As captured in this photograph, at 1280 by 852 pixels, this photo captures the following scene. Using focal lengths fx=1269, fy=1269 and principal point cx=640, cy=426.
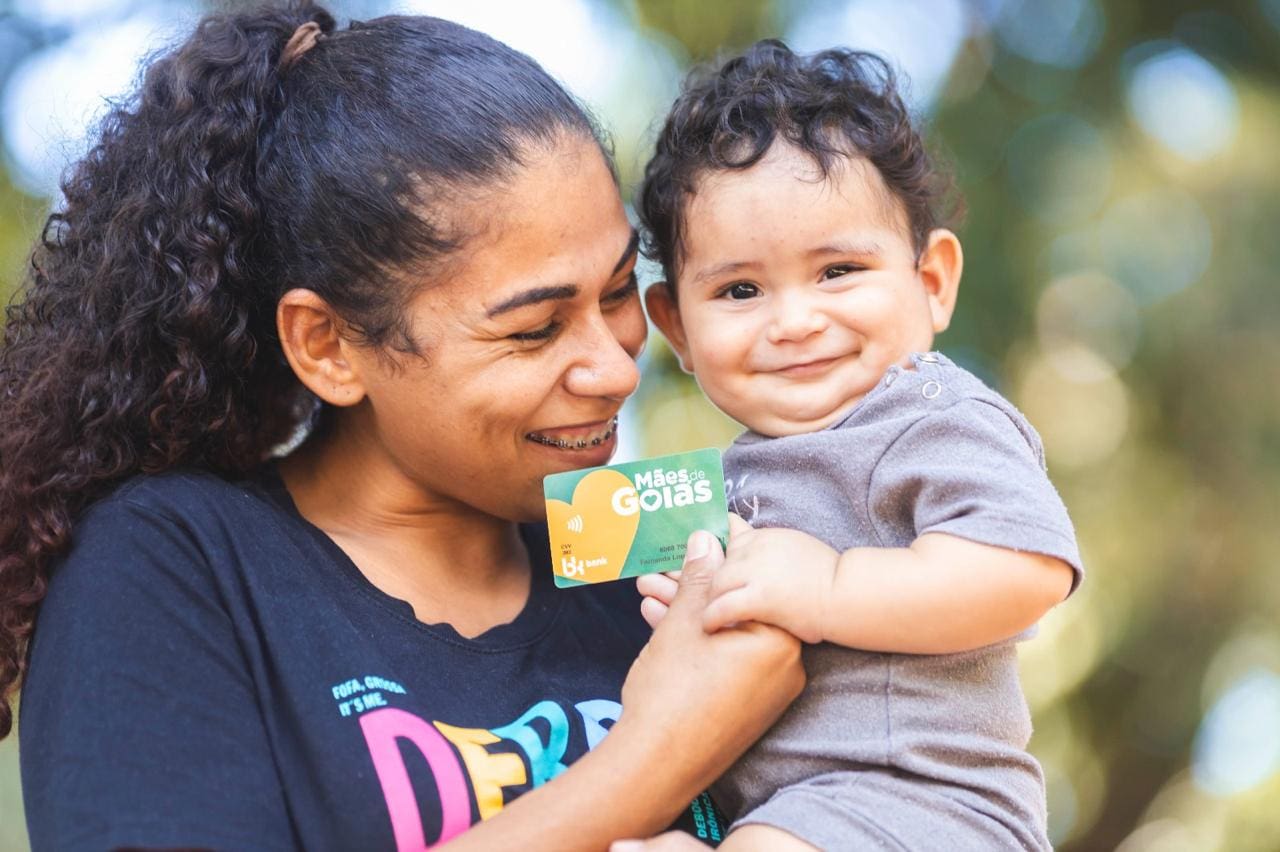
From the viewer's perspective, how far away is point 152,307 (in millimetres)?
1880

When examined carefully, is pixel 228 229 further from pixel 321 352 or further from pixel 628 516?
pixel 628 516

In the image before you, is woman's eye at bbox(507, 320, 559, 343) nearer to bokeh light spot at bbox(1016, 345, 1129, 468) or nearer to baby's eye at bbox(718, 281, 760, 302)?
baby's eye at bbox(718, 281, 760, 302)

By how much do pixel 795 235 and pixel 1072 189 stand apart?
119 inches

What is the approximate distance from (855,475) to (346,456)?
2.72 ft

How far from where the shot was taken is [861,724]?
5.31 ft

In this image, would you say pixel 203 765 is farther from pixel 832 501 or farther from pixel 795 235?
pixel 795 235

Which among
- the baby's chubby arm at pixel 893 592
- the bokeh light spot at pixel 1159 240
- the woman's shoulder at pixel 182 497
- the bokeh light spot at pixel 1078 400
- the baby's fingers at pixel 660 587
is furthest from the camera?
the bokeh light spot at pixel 1078 400

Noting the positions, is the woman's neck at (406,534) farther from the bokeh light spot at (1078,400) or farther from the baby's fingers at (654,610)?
the bokeh light spot at (1078,400)

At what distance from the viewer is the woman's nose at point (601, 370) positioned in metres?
1.88

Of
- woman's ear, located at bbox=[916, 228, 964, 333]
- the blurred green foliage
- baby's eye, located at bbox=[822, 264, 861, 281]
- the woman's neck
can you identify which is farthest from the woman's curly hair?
the blurred green foliage

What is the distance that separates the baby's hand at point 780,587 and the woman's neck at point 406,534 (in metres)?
0.47

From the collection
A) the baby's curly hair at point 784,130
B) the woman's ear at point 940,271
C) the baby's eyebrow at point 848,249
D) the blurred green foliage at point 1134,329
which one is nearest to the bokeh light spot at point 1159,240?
the blurred green foliage at point 1134,329

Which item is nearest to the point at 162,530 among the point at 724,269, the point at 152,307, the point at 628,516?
the point at 152,307

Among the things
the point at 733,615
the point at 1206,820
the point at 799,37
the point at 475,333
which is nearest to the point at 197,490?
the point at 475,333
